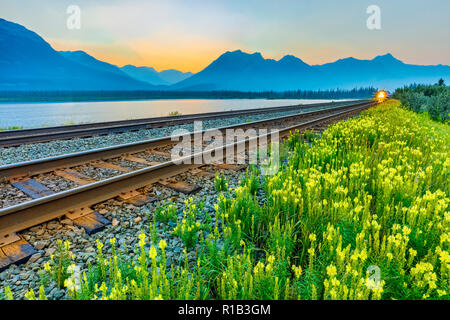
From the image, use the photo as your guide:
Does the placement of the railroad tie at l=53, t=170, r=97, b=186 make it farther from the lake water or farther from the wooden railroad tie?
the lake water

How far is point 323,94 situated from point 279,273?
183m

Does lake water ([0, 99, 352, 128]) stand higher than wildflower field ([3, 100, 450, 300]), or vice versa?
lake water ([0, 99, 352, 128])

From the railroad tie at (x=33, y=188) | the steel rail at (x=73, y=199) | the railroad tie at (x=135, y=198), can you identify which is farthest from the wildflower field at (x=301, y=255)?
the railroad tie at (x=33, y=188)

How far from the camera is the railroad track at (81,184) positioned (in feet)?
10.3

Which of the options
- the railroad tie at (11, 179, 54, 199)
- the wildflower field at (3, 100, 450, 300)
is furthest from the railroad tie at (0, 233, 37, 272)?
the railroad tie at (11, 179, 54, 199)

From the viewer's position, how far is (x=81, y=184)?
470 centimetres

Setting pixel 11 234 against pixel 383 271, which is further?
pixel 11 234

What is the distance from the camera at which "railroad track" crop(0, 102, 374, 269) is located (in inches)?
124
